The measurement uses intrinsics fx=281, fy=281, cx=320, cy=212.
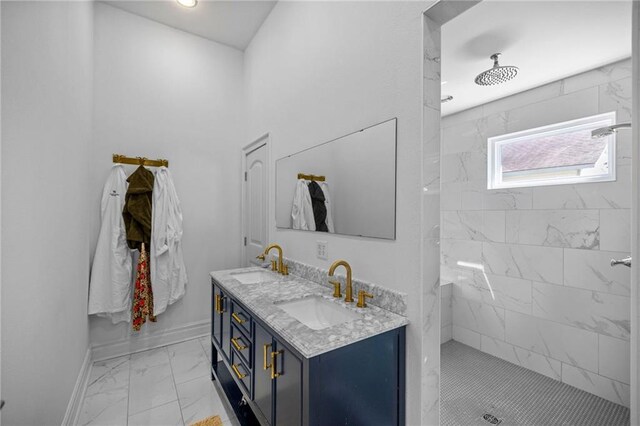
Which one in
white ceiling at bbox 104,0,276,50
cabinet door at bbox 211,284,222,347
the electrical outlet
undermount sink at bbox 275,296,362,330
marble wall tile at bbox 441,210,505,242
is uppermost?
white ceiling at bbox 104,0,276,50

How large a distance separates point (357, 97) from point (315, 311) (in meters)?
1.27

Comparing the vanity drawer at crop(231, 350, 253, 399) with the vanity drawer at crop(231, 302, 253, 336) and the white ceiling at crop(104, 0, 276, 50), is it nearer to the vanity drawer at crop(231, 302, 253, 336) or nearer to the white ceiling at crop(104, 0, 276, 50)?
the vanity drawer at crop(231, 302, 253, 336)

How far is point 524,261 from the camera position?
2549mm

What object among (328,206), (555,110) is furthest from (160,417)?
(555,110)

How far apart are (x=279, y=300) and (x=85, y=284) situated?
1827 millimetres

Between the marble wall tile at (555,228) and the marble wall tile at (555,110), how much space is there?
31.6 inches

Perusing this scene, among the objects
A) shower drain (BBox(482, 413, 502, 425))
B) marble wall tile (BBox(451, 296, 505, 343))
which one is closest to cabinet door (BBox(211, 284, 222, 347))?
shower drain (BBox(482, 413, 502, 425))

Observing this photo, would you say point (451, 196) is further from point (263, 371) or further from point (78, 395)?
point (78, 395)

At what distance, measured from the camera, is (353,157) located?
1.64 m

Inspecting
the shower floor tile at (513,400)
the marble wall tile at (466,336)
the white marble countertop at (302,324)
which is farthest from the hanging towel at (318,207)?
the marble wall tile at (466,336)

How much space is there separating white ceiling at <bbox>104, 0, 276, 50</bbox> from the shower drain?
3.64m

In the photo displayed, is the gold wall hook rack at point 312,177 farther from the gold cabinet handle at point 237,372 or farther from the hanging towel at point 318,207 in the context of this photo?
the gold cabinet handle at point 237,372

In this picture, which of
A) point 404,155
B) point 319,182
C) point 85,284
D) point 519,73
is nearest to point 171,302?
point 85,284

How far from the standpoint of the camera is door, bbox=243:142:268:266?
2748 mm
